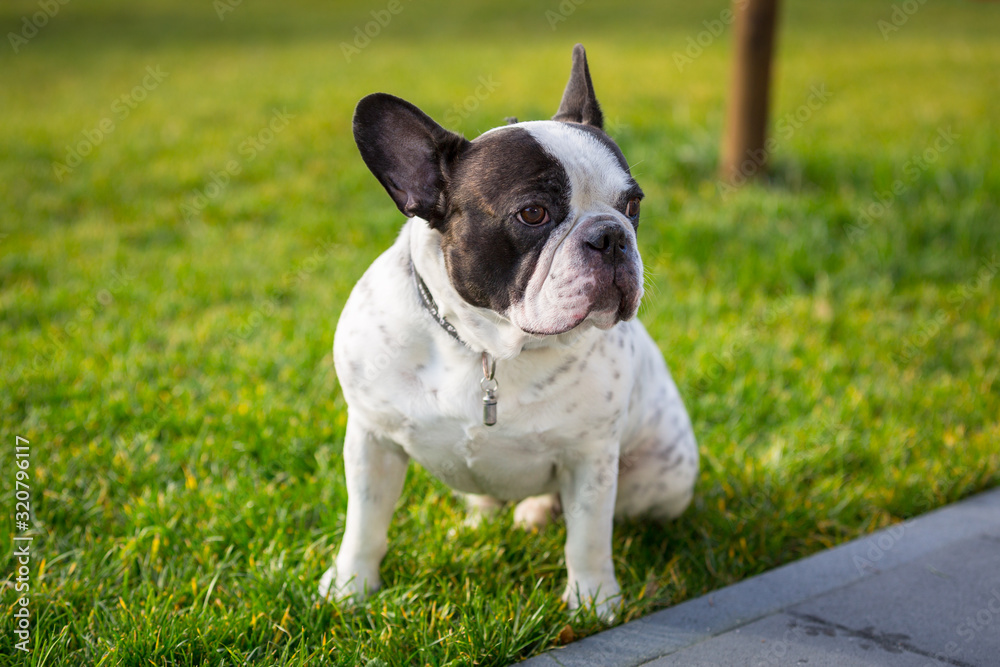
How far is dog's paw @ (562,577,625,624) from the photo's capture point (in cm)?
251

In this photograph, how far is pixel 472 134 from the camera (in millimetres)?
7289

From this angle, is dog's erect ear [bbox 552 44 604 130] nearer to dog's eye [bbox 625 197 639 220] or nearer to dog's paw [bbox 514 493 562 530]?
dog's eye [bbox 625 197 639 220]

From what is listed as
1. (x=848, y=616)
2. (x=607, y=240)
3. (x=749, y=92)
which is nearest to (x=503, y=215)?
(x=607, y=240)

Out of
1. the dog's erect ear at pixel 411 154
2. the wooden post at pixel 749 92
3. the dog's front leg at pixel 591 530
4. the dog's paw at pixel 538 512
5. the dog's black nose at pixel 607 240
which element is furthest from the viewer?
the wooden post at pixel 749 92

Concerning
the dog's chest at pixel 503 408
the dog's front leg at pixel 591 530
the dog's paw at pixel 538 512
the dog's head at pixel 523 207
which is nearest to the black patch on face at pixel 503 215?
the dog's head at pixel 523 207

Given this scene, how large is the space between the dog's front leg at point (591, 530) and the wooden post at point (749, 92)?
160 inches

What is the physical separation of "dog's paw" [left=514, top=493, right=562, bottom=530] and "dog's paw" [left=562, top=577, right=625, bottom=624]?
405 mm

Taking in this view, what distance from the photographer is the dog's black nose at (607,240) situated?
2131 millimetres

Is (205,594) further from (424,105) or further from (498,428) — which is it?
(424,105)

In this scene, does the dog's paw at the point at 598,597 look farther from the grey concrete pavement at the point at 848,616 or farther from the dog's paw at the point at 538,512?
the dog's paw at the point at 538,512

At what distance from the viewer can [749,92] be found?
5.84 m

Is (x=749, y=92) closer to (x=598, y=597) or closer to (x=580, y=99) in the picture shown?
(x=580, y=99)

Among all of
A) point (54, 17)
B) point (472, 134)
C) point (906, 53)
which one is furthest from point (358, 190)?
point (54, 17)

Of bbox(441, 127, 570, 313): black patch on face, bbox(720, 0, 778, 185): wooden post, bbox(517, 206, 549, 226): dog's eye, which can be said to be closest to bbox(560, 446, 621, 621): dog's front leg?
bbox(441, 127, 570, 313): black patch on face
